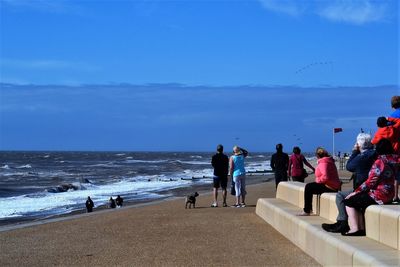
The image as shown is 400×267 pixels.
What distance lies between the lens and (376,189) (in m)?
7.58

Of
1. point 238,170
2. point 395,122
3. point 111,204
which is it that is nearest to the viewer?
point 395,122

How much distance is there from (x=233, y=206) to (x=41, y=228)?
5.46 m

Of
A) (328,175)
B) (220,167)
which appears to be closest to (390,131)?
(328,175)

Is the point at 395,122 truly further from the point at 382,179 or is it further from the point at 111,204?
the point at 111,204

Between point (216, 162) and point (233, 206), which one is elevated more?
point (216, 162)

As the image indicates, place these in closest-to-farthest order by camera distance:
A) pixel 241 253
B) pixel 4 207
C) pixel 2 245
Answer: pixel 241 253
pixel 2 245
pixel 4 207

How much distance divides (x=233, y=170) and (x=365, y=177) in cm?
777

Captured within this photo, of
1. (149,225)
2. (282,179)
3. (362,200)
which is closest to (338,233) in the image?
(362,200)

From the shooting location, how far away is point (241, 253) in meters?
9.18

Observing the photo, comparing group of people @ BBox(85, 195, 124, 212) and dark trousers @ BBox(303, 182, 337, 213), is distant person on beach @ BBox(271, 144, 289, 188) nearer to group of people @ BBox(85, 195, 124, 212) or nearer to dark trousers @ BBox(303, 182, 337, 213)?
dark trousers @ BBox(303, 182, 337, 213)

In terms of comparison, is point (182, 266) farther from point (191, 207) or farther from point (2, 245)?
point (191, 207)

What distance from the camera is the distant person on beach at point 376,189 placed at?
294 inches

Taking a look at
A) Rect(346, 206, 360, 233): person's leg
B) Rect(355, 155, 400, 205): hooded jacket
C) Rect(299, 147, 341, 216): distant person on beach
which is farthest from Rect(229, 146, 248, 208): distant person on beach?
Rect(355, 155, 400, 205): hooded jacket

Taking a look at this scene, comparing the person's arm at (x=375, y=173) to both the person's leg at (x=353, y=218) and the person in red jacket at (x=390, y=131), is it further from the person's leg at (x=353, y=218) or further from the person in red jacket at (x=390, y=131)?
the person in red jacket at (x=390, y=131)
